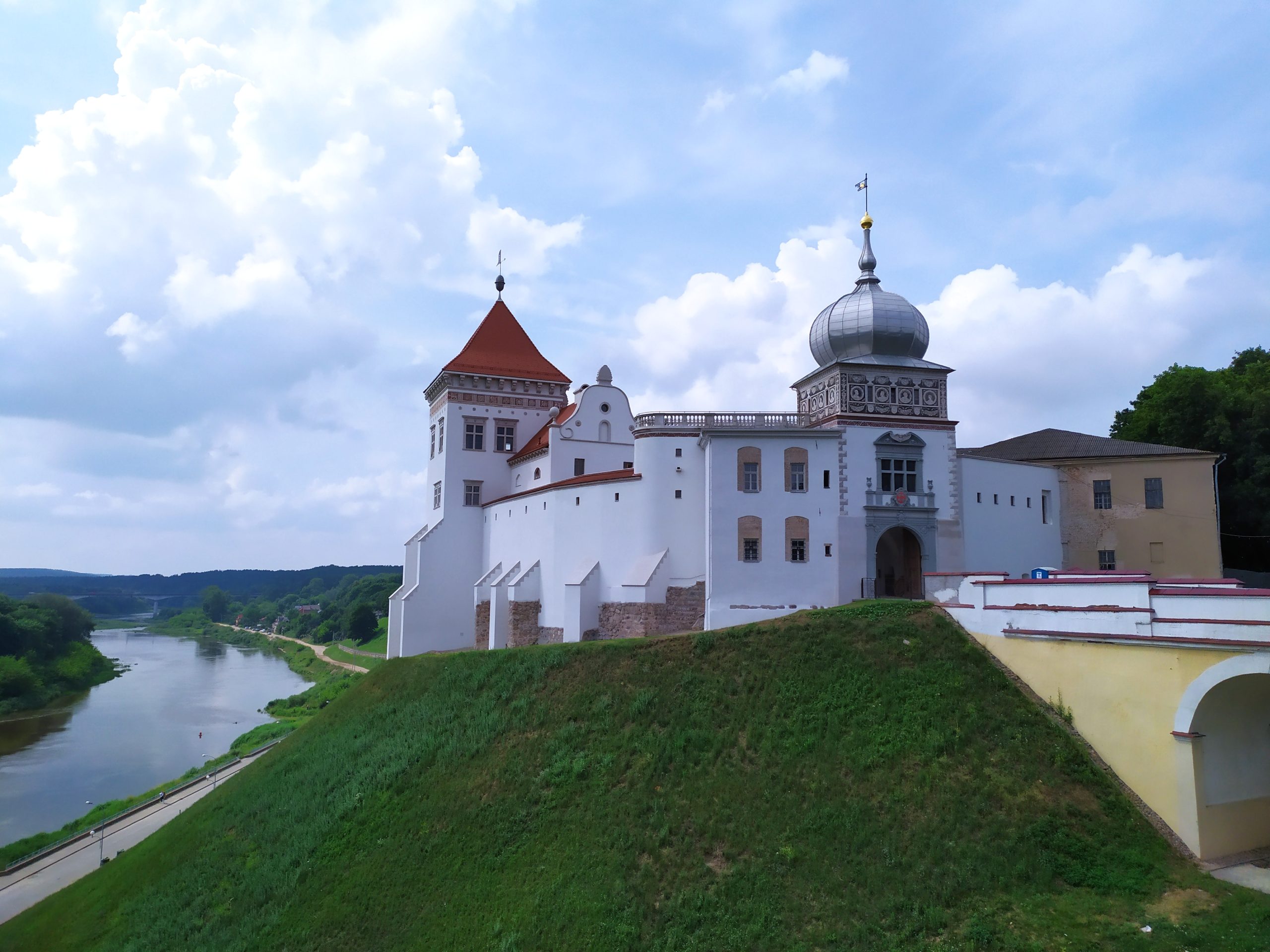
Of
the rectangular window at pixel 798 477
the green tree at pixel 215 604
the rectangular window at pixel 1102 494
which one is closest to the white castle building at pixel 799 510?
the rectangular window at pixel 798 477

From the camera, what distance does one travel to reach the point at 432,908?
696 inches

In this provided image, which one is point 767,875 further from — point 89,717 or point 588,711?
point 89,717

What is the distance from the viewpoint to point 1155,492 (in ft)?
105

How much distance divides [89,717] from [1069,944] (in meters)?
64.9

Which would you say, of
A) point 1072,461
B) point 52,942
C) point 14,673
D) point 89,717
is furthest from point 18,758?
point 1072,461

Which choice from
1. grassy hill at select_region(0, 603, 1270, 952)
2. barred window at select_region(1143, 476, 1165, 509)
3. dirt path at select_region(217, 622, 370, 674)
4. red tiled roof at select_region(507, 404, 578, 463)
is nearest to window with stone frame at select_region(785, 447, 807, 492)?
grassy hill at select_region(0, 603, 1270, 952)

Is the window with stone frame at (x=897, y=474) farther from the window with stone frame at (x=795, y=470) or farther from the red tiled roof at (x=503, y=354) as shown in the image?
the red tiled roof at (x=503, y=354)

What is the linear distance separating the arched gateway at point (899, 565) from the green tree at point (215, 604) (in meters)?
170

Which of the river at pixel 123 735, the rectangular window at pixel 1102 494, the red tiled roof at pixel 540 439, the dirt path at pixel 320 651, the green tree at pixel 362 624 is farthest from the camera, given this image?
the green tree at pixel 362 624

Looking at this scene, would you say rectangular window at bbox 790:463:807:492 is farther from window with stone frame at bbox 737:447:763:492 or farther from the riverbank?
the riverbank

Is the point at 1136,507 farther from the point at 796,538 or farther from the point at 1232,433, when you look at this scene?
the point at 796,538

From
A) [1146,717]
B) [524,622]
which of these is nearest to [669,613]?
[524,622]

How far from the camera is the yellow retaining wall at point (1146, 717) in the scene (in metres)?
14.4

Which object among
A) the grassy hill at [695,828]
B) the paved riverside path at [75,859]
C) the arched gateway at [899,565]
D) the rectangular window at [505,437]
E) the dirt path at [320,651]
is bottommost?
the paved riverside path at [75,859]
